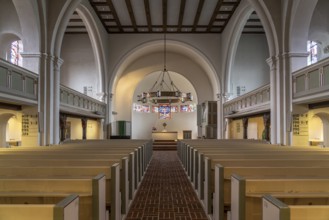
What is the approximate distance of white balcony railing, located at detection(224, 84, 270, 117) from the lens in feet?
49.9

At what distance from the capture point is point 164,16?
19844mm

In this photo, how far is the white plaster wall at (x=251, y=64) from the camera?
947 inches

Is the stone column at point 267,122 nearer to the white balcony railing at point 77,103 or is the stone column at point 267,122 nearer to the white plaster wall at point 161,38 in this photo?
the white plaster wall at point 161,38

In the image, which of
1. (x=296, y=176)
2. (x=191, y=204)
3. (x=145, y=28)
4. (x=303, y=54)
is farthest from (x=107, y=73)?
(x=296, y=176)

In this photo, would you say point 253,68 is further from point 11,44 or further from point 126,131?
point 11,44

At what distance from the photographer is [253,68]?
2423 cm

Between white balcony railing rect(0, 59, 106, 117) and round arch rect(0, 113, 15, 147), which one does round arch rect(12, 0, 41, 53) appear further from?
round arch rect(0, 113, 15, 147)

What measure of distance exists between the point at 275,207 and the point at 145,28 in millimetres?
21174

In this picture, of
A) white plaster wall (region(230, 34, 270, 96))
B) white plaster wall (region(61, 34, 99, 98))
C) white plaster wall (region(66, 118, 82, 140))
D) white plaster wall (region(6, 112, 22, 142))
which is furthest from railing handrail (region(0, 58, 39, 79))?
white plaster wall (region(230, 34, 270, 96))

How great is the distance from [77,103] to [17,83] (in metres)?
6.51

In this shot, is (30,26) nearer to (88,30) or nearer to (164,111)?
(88,30)

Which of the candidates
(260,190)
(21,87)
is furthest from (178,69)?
(260,190)

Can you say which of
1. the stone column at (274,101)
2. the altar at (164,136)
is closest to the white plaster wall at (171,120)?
the altar at (164,136)

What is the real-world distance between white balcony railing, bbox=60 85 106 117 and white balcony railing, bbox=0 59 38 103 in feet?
9.66
